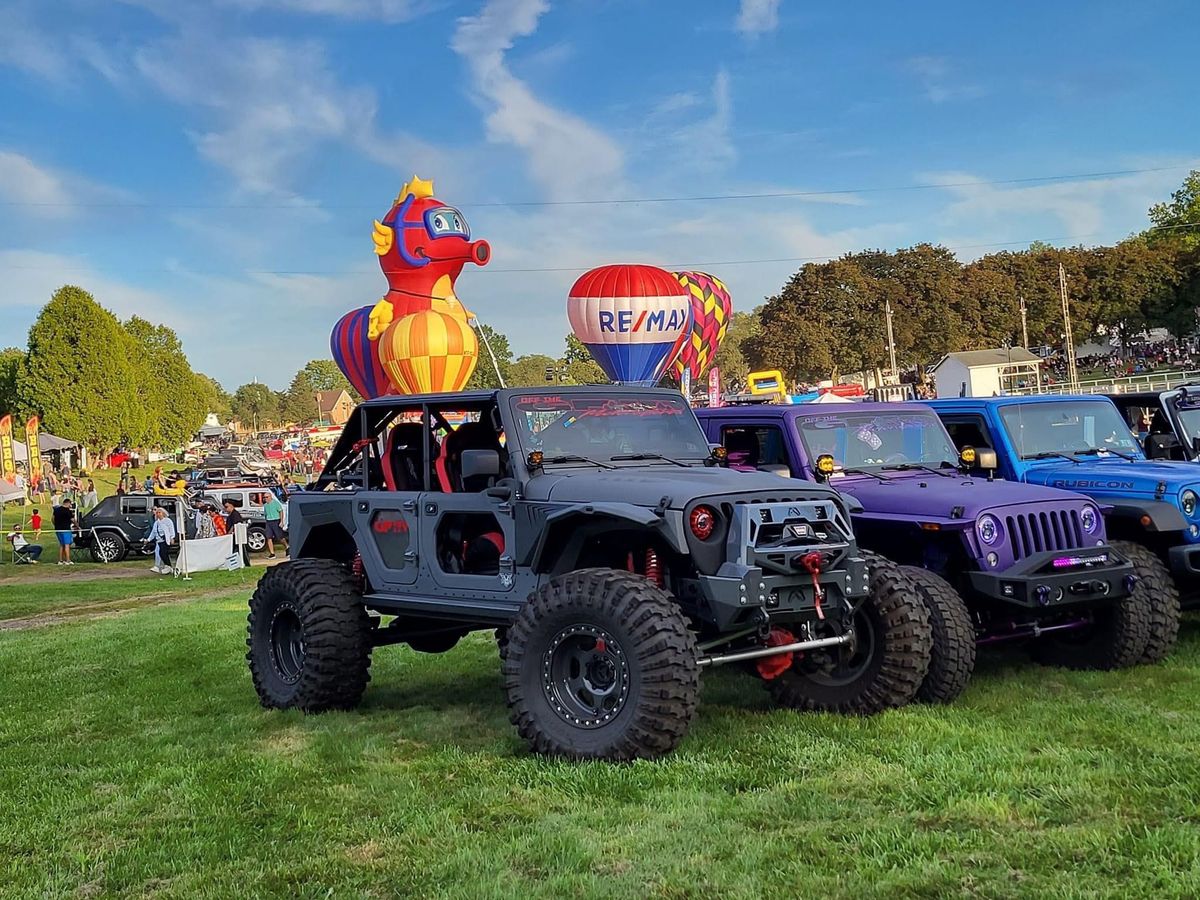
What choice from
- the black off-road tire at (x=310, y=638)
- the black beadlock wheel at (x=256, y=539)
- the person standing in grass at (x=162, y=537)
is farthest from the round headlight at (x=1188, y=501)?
the black beadlock wheel at (x=256, y=539)

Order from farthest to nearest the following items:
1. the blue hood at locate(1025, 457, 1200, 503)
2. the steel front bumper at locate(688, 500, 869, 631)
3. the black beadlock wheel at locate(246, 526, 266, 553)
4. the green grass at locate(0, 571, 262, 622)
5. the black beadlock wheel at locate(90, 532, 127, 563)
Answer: the black beadlock wheel at locate(246, 526, 266, 553)
the black beadlock wheel at locate(90, 532, 127, 563)
the green grass at locate(0, 571, 262, 622)
the blue hood at locate(1025, 457, 1200, 503)
the steel front bumper at locate(688, 500, 869, 631)

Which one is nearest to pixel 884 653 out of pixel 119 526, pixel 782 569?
pixel 782 569

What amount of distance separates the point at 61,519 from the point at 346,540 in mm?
21845

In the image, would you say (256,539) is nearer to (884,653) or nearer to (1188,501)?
(1188,501)

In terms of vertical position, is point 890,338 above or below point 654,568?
above

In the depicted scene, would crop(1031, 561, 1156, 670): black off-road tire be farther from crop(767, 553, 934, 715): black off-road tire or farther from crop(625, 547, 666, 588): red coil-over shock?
crop(625, 547, 666, 588): red coil-over shock

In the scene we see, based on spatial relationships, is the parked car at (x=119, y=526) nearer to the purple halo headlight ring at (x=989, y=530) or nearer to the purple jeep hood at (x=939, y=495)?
the purple jeep hood at (x=939, y=495)

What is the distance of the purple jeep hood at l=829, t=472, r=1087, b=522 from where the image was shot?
24.1ft

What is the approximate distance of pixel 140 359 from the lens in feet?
236

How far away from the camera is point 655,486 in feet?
19.7

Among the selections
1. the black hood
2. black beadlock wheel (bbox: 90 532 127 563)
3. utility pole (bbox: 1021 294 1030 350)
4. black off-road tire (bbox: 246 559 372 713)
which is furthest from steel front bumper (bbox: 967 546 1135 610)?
utility pole (bbox: 1021 294 1030 350)

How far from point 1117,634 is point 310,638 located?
524 centimetres

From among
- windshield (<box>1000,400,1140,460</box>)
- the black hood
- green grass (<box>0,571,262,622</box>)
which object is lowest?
green grass (<box>0,571,262,622</box>)

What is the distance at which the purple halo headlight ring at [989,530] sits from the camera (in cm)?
722
